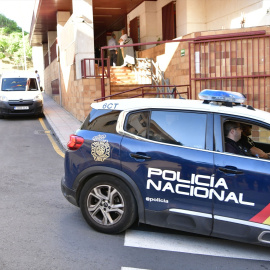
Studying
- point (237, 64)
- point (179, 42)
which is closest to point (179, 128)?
point (237, 64)

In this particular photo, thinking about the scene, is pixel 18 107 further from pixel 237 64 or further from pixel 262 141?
pixel 262 141

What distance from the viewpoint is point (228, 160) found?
13.6 ft

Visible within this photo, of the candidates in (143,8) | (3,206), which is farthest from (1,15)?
(3,206)

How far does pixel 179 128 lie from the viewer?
14.7 feet

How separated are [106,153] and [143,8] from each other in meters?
16.1

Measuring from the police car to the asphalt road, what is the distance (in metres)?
0.23

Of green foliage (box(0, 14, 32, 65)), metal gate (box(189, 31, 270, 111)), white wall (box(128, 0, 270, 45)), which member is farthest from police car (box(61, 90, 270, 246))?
green foliage (box(0, 14, 32, 65))

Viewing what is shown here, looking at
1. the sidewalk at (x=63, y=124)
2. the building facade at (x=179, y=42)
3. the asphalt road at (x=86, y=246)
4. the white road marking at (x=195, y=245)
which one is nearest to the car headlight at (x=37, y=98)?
the sidewalk at (x=63, y=124)

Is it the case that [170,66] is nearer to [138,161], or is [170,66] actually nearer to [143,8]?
[143,8]

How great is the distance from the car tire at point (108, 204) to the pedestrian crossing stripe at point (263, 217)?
133 cm

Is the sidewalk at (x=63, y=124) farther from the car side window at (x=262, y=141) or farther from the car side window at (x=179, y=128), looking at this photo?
the car side window at (x=179, y=128)

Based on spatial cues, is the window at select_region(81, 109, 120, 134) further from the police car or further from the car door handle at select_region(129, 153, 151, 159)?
the car door handle at select_region(129, 153, 151, 159)

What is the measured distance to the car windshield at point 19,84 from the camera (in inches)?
734

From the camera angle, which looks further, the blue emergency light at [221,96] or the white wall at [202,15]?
the white wall at [202,15]
